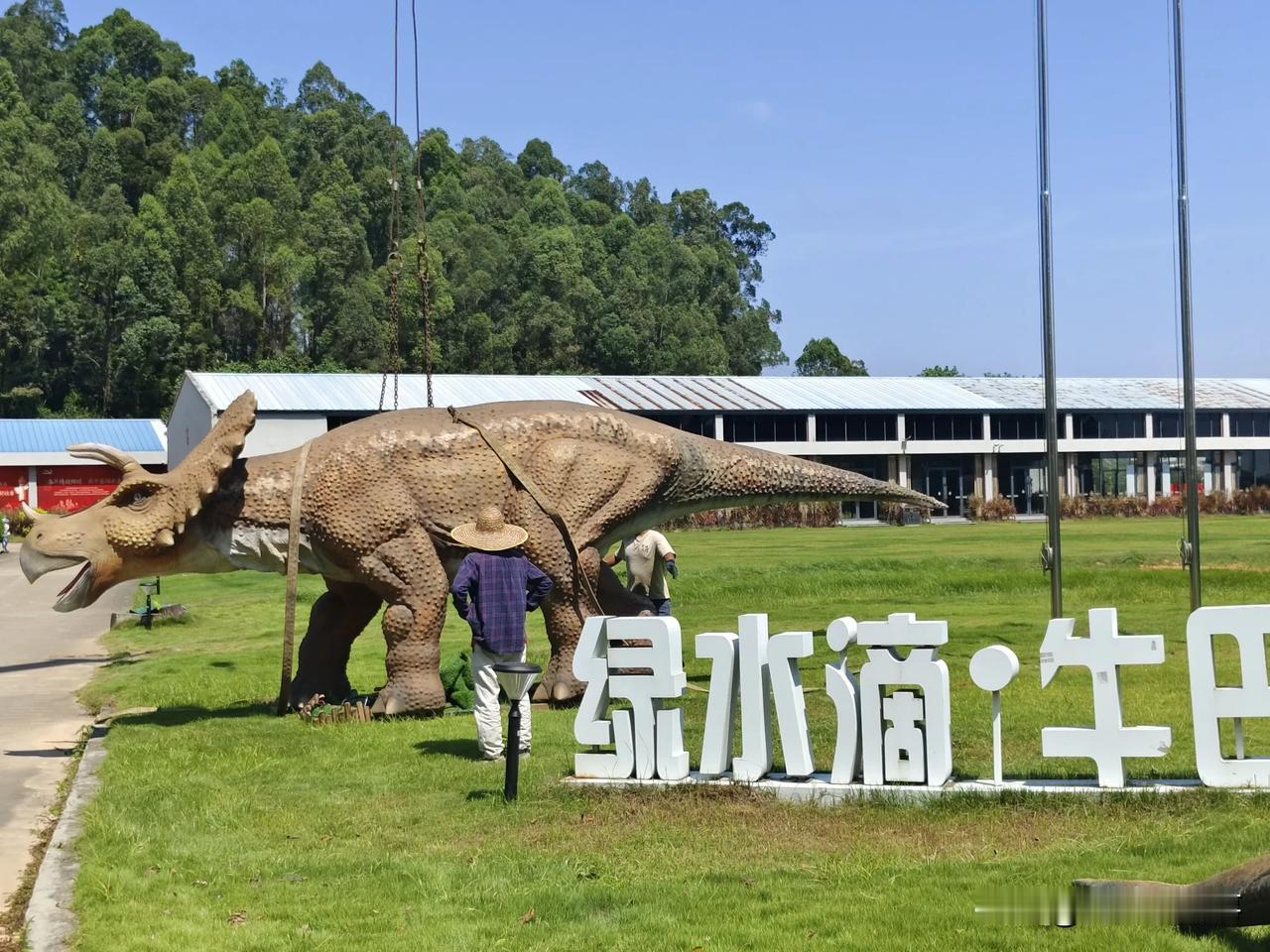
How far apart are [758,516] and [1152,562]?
68.9 feet

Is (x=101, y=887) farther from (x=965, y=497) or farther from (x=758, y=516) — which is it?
(x=965, y=497)

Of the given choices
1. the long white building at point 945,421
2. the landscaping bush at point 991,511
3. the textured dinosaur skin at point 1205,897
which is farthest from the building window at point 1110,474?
the textured dinosaur skin at point 1205,897

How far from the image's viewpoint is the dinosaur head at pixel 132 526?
1084cm

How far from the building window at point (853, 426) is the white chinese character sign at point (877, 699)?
1650 inches

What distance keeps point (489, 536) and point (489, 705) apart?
43.2 inches

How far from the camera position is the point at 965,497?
5244 centimetres

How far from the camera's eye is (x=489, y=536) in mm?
9180

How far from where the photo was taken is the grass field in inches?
223

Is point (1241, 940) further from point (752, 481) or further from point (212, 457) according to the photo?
point (212, 457)

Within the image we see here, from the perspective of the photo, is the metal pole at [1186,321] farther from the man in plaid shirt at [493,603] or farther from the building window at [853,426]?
the building window at [853,426]

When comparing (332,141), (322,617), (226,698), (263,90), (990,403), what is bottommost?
(226,698)

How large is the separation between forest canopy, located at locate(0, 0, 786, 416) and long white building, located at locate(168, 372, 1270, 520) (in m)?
10.1

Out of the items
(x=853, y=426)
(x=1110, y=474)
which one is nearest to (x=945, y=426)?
(x=853, y=426)

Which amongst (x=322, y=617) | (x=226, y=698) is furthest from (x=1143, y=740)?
(x=226, y=698)
